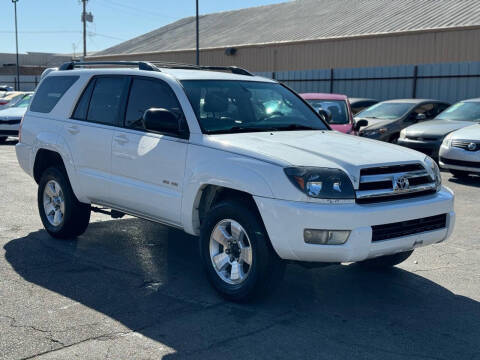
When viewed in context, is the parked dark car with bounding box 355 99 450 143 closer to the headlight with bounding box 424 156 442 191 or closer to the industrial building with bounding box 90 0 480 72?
the industrial building with bounding box 90 0 480 72

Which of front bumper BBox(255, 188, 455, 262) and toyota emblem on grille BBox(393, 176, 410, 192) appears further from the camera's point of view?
toyota emblem on grille BBox(393, 176, 410, 192)

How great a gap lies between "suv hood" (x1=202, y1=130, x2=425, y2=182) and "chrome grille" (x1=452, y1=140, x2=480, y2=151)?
647 cm

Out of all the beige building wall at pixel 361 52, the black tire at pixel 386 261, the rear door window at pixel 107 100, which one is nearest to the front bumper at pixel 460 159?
the black tire at pixel 386 261

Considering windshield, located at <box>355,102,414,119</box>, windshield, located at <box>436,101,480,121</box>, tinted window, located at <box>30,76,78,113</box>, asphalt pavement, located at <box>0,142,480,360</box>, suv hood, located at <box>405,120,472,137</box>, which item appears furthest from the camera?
windshield, located at <box>355,102,414,119</box>

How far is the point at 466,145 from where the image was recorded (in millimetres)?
11352

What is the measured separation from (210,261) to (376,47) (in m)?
23.0

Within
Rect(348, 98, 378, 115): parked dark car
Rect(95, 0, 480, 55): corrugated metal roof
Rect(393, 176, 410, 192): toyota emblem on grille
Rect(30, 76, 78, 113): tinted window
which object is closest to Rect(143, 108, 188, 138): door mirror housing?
Rect(393, 176, 410, 192): toyota emblem on grille

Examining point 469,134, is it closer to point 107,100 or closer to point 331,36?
point 107,100

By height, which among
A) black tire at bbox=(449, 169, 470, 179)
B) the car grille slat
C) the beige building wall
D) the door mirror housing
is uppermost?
the beige building wall

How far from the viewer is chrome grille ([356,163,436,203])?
181 inches

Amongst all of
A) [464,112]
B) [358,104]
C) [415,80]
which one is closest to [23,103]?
[358,104]

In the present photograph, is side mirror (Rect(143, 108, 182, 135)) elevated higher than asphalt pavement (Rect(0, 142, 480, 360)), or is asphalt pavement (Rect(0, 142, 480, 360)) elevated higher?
side mirror (Rect(143, 108, 182, 135))

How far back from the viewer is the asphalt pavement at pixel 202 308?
4.04 metres

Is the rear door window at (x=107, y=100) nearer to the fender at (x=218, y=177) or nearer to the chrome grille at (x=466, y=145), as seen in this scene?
the fender at (x=218, y=177)
